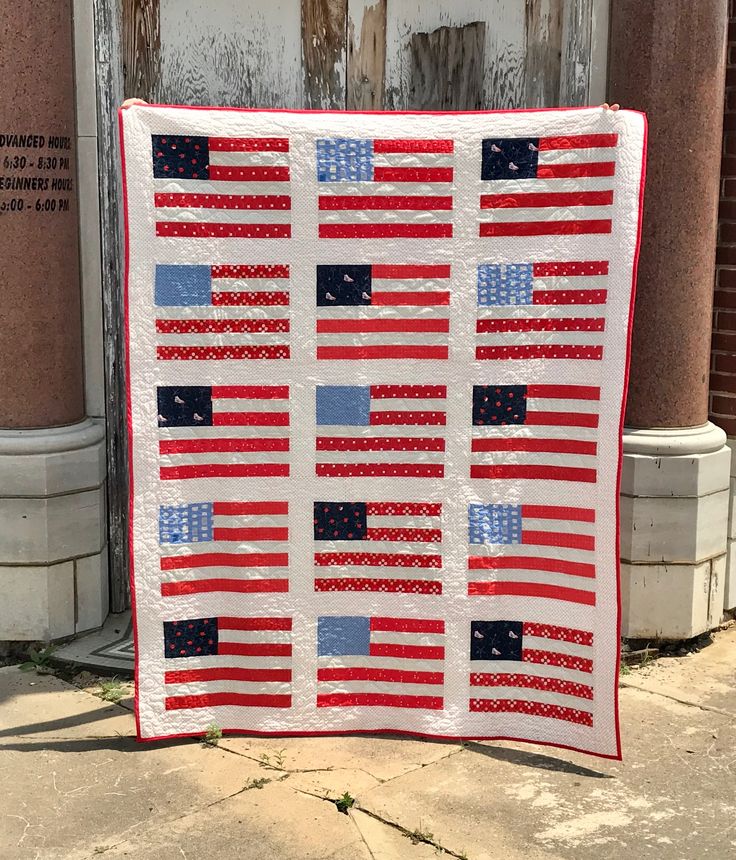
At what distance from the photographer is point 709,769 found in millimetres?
3998

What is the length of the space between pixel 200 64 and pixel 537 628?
2709 millimetres

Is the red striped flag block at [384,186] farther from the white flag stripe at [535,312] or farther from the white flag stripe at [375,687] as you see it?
the white flag stripe at [375,687]

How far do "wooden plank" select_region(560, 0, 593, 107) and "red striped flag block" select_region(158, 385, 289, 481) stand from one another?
6.16 ft

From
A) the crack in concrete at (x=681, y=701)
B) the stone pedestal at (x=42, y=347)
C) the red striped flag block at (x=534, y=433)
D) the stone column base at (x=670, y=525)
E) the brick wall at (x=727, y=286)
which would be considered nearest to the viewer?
the red striped flag block at (x=534, y=433)

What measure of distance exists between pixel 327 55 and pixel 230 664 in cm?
255

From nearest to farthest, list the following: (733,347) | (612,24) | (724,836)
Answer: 1. (724,836)
2. (612,24)
3. (733,347)

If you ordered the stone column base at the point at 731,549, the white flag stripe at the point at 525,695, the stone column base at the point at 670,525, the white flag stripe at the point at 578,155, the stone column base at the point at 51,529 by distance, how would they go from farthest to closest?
the stone column base at the point at 731,549, the stone column base at the point at 670,525, the stone column base at the point at 51,529, the white flag stripe at the point at 525,695, the white flag stripe at the point at 578,155

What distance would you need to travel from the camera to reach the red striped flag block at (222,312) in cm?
389

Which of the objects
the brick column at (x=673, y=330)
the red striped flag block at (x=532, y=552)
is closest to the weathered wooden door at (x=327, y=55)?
the brick column at (x=673, y=330)

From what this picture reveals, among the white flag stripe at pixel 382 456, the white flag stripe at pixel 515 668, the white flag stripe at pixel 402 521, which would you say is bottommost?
the white flag stripe at pixel 515 668

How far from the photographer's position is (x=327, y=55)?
495cm

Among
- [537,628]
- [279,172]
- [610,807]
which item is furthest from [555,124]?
[610,807]

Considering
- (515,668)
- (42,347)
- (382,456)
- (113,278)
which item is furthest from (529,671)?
(113,278)

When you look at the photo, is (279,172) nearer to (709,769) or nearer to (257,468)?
(257,468)
